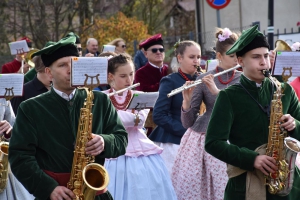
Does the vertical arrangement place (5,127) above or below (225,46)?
below

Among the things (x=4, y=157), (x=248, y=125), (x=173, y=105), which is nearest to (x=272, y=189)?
(x=248, y=125)

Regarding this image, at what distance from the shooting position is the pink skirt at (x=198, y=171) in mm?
7145

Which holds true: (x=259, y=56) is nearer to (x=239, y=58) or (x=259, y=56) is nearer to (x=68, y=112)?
(x=239, y=58)

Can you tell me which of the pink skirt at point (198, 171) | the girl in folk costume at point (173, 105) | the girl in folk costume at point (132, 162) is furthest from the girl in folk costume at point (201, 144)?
the girl in folk costume at point (173, 105)

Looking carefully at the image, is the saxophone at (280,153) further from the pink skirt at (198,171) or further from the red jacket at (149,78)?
the red jacket at (149,78)

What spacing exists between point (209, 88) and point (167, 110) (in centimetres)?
115

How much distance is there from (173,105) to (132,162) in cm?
120

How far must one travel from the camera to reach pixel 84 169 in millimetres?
4547

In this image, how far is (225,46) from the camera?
715cm

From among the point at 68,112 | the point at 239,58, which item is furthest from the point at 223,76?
the point at 68,112

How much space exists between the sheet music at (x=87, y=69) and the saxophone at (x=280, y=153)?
1.16 metres

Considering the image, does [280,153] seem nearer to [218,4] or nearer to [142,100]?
[142,100]

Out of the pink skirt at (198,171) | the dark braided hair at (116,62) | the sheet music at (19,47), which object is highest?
the dark braided hair at (116,62)

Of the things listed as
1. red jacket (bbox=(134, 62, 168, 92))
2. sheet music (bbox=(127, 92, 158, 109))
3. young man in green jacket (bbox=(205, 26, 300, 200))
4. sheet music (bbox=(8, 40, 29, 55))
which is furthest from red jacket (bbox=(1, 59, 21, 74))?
young man in green jacket (bbox=(205, 26, 300, 200))
